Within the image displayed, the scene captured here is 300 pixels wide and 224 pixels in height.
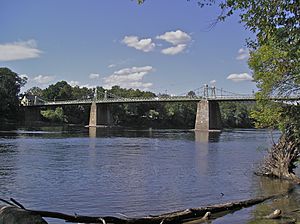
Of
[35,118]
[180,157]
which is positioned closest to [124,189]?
[180,157]

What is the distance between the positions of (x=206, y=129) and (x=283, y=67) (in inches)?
4422

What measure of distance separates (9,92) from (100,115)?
3258cm

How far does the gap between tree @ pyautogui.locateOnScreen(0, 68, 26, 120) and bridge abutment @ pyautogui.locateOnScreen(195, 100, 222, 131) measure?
63.7 meters

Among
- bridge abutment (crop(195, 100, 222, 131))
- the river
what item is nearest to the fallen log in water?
the river

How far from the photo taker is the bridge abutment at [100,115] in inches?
5714

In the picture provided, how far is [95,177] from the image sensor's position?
27.5 m

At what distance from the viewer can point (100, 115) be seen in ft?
489

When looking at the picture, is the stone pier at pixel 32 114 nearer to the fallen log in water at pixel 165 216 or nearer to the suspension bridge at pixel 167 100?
the suspension bridge at pixel 167 100

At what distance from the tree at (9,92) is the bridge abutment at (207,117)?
63.7 metres

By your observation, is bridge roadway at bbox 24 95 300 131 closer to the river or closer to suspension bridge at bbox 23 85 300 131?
suspension bridge at bbox 23 85 300 131

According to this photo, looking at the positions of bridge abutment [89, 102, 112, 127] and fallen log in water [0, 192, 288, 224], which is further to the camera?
bridge abutment [89, 102, 112, 127]

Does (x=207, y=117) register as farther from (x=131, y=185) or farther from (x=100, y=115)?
(x=131, y=185)

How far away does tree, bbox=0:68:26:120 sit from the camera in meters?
135

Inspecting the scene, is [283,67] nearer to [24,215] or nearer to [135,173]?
[24,215]
